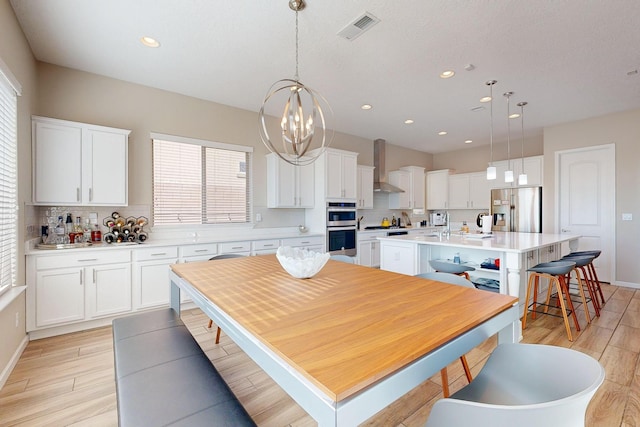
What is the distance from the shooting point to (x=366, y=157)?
646 centimetres

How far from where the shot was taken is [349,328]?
103 cm

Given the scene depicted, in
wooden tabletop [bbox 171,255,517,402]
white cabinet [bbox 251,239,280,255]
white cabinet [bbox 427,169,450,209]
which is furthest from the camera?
white cabinet [bbox 427,169,450,209]

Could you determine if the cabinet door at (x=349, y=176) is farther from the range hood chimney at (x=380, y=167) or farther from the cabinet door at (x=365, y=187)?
the range hood chimney at (x=380, y=167)

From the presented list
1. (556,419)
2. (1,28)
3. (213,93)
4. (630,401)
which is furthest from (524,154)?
(1,28)

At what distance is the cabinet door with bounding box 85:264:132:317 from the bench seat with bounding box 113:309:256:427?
162 cm

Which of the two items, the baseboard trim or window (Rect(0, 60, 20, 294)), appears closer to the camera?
the baseboard trim

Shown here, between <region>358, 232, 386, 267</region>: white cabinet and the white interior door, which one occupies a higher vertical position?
the white interior door

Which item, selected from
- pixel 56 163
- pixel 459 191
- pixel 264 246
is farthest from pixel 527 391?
pixel 459 191

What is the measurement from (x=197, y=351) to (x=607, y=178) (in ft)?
21.3

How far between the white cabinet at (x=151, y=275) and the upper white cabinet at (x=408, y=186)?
4990mm

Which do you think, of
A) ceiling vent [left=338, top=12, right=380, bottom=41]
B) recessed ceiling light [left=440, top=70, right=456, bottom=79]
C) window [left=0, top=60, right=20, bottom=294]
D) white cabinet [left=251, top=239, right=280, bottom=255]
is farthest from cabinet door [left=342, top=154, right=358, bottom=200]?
window [left=0, top=60, right=20, bottom=294]

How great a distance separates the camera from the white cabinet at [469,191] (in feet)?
21.9

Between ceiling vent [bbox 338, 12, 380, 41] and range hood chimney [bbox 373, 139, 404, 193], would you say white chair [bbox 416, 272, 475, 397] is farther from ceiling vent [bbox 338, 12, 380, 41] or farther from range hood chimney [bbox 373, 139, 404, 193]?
range hood chimney [bbox 373, 139, 404, 193]

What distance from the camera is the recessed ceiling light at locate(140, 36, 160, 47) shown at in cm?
273
